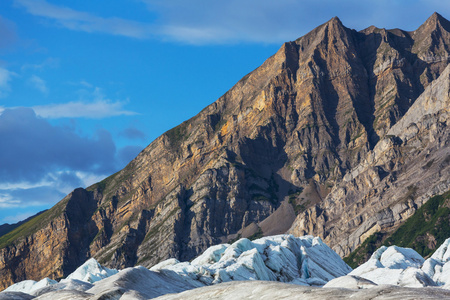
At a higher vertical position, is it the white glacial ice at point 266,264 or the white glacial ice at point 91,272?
the white glacial ice at point 91,272

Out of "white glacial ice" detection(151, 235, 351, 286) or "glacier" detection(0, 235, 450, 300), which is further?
"white glacial ice" detection(151, 235, 351, 286)

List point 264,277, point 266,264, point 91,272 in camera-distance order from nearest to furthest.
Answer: point 264,277 < point 266,264 < point 91,272

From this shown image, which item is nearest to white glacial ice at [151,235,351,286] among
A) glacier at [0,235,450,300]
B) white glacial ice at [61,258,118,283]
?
glacier at [0,235,450,300]

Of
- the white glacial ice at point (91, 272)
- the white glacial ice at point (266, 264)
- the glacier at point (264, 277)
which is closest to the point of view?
the glacier at point (264, 277)

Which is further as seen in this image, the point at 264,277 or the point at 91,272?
the point at 91,272

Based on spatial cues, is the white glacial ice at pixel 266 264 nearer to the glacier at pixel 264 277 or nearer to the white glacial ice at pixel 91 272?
the glacier at pixel 264 277

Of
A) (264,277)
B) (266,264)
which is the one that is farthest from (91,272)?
(264,277)

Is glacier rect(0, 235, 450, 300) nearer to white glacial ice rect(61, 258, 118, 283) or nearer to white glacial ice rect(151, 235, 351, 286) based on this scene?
white glacial ice rect(151, 235, 351, 286)

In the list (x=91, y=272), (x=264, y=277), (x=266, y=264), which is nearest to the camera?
(x=264, y=277)

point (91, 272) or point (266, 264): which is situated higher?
point (91, 272)

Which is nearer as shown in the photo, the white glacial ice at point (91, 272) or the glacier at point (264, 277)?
the glacier at point (264, 277)

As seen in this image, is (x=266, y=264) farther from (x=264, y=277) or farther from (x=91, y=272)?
(x=91, y=272)

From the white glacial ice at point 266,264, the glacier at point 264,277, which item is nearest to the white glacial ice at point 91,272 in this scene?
the glacier at point 264,277

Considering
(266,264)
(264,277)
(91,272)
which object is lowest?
(264,277)
